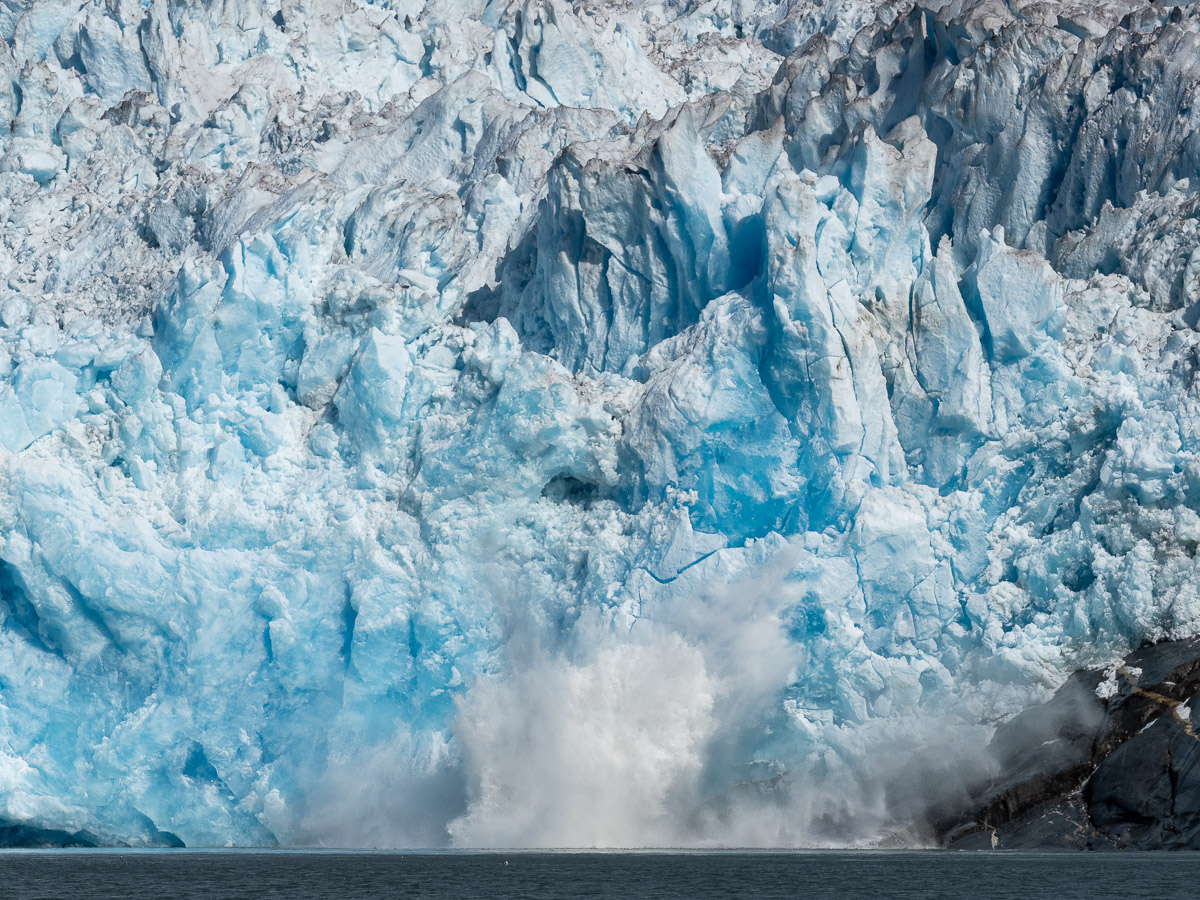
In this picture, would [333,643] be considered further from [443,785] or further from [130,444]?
[130,444]

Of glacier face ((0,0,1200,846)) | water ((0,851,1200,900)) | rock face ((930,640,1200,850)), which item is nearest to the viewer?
water ((0,851,1200,900))

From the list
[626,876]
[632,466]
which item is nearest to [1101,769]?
[626,876]

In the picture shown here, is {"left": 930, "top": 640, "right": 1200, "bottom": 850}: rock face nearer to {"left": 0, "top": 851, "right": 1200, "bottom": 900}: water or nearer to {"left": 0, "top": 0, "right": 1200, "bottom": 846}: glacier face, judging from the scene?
{"left": 0, "top": 851, "right": 1200, "bottom": 900}: water

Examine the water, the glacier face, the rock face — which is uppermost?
the glacier face

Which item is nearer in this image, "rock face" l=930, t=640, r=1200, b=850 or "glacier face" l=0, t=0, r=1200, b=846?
"rock face" l=930, t=640, r=1200, b=850

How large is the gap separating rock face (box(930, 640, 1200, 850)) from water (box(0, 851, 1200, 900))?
1.75ft

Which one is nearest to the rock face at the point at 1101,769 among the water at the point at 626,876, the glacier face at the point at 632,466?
the water at the point at 626,876

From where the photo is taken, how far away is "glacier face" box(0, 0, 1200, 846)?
36031mm

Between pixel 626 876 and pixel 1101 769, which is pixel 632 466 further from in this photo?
pixel 1101 769

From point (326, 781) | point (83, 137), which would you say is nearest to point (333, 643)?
point (326, 781)

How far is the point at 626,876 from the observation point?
1339 inches

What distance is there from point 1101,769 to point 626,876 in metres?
9.97

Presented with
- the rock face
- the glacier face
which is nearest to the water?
the rock face

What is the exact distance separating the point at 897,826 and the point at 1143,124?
18590 mm
